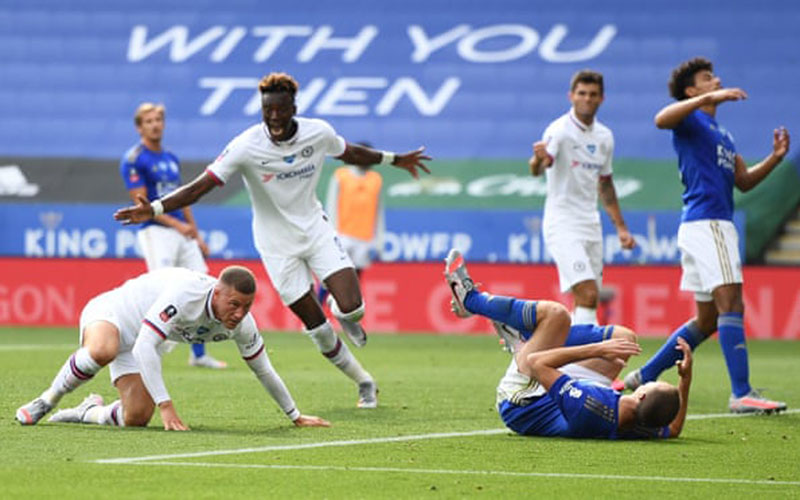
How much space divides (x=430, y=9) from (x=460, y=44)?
86 cm

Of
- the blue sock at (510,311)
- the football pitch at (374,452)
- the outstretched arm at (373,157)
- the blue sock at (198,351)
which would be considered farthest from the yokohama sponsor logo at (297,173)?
the blue sock at (198,351)

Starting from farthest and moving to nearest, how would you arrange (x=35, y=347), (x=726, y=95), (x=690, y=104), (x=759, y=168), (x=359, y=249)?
(x=359, y=249) → (x=35, y=347) → (x=759, y=168) → (x=690, y=104) → (x=726, y=95)

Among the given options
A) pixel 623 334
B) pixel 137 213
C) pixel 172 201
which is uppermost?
pixel 172 201

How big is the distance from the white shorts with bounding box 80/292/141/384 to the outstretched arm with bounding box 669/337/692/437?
3001mm

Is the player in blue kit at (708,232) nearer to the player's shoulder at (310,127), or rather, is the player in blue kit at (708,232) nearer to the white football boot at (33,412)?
the player's shoulder at (310,127)

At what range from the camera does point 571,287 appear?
38.1ft

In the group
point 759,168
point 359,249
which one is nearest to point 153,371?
point 759,168

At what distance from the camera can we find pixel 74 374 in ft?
27.8

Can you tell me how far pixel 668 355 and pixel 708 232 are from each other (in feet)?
2.82

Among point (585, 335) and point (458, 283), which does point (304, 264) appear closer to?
point (458, 283)

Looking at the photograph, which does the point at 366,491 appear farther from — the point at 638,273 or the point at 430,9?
the point at 430,9

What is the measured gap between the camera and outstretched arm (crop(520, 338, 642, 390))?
7.74m

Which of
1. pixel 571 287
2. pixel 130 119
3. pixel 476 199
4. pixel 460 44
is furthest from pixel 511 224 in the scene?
pixel 571 287

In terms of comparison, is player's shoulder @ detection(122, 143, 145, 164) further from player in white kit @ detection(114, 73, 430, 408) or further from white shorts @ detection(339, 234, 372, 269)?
white shorts @ detection(339, 234, 372, 269)
